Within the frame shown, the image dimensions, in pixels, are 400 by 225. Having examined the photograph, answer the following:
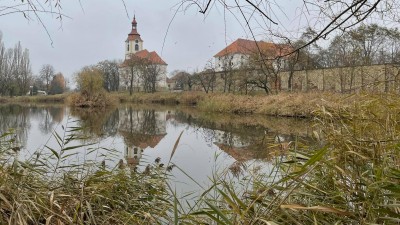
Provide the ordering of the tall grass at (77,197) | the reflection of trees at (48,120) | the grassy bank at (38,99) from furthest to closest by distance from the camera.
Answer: the grassy bank at (38,99), the reflection of trees at (48,120), the tall grass at (77,197)

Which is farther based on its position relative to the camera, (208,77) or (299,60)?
(208,77)

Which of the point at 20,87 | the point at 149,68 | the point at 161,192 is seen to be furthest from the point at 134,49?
the point at 161,192

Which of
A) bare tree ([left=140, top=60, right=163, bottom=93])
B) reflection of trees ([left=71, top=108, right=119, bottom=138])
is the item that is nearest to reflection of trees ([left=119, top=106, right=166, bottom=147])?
reflection of trees ([left=71, top=108, right=119, bottom=138])

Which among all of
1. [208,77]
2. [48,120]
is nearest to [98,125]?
[48,120]

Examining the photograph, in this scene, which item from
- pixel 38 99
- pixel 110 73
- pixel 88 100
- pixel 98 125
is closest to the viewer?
pixel 98 125

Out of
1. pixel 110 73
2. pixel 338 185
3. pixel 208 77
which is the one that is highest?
pixel 110 73

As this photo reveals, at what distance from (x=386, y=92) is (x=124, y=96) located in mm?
41152

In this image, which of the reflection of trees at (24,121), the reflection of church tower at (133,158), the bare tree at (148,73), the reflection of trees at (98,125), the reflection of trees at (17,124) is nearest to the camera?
the reflection of church tower at (133,158)

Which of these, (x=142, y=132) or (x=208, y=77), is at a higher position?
(x=208, y=77)

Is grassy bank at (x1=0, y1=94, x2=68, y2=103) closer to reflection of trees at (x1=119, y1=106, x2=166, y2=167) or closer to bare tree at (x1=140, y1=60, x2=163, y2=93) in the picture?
bare tree at (x1=140, y1=60, x2=163, y2=93)

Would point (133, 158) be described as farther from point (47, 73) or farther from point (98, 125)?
point (47, 73)

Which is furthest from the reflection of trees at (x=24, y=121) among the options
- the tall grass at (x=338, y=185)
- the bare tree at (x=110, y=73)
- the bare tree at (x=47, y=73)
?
the bare tree at (x=47, y=73)

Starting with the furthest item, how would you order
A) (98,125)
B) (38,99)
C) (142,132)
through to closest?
(38,99)
(98,125)
(142,132)

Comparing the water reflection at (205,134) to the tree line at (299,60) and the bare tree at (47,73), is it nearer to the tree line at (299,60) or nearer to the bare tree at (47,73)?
the tree line at (299,60)
